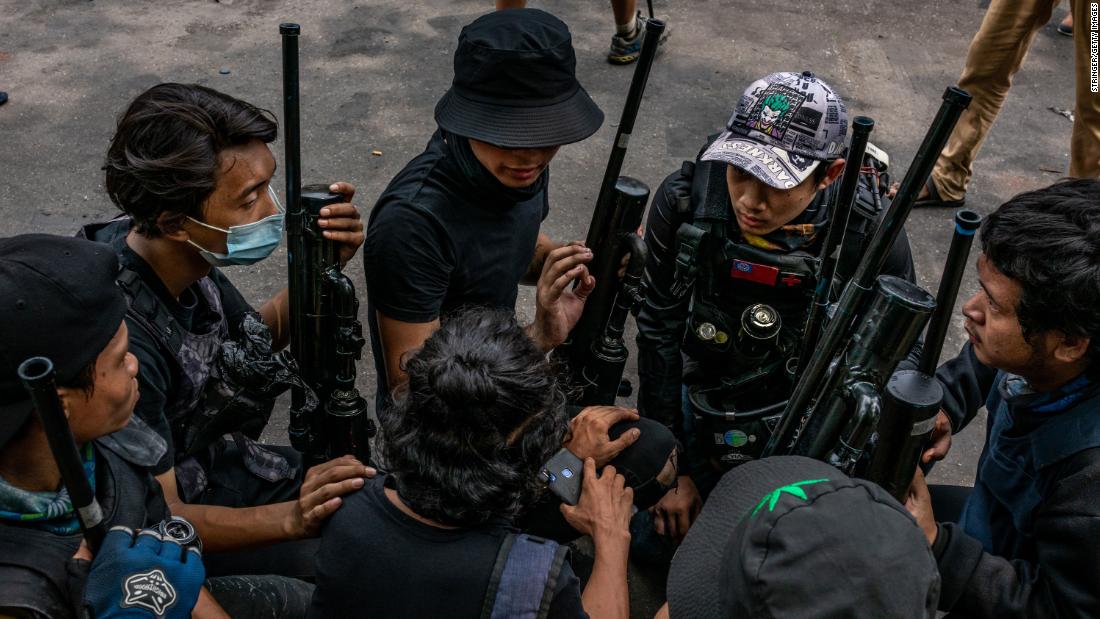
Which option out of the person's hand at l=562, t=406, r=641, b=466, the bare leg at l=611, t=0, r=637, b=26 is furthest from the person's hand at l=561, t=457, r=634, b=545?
the bare leg at l=611, t=0, r=637, b=26

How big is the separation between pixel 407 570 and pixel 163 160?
1.18 metres

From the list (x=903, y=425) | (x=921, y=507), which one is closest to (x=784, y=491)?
(x=903, y=425)

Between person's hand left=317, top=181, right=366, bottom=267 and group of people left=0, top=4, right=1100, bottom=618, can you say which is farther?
person's hand left=317, top=181, right=366, bottom=267

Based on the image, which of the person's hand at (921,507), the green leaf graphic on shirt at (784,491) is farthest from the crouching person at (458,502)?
the person's hand at (921,507)

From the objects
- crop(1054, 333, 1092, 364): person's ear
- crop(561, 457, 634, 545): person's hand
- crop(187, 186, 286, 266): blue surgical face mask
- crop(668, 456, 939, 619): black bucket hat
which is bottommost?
crop(561, 457, 634, 545): person's hand

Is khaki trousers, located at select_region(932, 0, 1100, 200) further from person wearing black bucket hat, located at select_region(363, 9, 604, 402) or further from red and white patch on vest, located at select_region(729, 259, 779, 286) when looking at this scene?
person wearing black bucket hat, located at select_region(363, 9, 604, 402)

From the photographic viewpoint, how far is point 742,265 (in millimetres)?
2705

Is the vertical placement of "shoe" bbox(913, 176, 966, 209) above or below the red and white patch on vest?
below

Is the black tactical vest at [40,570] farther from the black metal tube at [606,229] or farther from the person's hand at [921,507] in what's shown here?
the person's hand at [921,507]

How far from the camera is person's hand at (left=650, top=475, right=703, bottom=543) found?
292 centimetres

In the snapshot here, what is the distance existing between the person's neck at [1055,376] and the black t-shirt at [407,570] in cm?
125

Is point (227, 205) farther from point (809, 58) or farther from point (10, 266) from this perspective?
point (809, 58)

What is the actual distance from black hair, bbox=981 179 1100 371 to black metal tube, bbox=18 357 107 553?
6.32 ft

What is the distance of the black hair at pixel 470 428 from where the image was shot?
1711 mm
